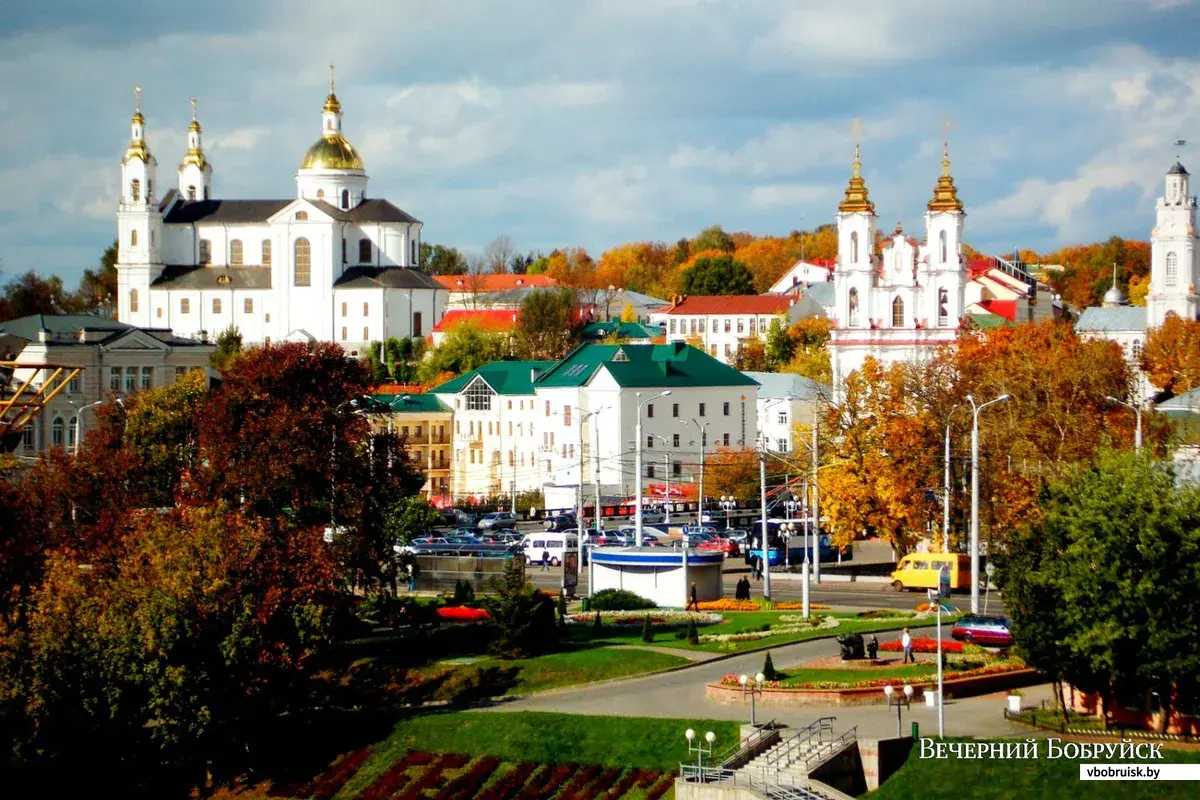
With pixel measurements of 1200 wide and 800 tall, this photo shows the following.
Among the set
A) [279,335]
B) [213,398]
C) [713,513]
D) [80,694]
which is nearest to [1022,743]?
[80,694]

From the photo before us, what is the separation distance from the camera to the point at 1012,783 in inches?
1276

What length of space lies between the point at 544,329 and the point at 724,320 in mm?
18415

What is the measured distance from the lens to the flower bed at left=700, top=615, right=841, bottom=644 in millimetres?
44906

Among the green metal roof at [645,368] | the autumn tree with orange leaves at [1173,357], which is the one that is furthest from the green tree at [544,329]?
the autumn tree with orange leaves at [1173,357]

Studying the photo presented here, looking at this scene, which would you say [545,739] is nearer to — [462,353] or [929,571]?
[929,571]

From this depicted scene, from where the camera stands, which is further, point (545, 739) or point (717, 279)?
point (717, 279)

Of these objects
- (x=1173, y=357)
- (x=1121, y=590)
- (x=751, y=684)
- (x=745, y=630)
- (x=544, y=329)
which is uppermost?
(x=544, y=329)

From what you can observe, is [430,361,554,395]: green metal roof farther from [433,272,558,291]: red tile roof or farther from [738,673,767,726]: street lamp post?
[433,272,558,291]: red tile roof

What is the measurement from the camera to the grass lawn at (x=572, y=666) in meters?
42.0

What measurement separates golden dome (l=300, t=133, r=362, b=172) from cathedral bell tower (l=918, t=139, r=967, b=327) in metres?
68.9

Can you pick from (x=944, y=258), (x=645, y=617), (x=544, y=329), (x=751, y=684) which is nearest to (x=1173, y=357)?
(x=944, y=258)

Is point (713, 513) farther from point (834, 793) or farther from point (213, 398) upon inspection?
point (834, 793)

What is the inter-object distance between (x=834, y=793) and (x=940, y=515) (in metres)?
31.3

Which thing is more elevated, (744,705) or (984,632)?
(984,632)
